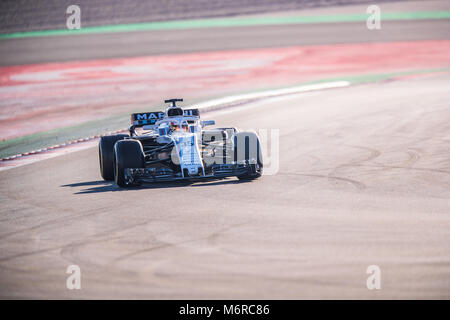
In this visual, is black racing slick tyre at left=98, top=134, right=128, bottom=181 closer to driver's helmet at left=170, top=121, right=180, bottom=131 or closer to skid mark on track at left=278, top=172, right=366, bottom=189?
driver's helmet at left=170, top=121, right=180, bottom=131

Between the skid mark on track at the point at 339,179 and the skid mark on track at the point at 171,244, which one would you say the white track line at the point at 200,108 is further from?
the skid mark on track at the point at 171,244

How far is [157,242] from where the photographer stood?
7793 millimetres

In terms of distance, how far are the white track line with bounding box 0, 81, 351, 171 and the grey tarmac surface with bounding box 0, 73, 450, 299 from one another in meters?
0.89

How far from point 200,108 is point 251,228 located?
563 inches

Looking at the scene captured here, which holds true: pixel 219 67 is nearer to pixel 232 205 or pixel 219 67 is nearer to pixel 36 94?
pixel 36 94

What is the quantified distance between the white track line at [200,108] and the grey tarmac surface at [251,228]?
2.92 ft

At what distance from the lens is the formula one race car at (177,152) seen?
11227mm

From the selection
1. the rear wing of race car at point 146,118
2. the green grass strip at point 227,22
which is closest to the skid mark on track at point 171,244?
the rear wing of race car at point 146,118

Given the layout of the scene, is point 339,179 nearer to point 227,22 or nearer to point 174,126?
point 174,126

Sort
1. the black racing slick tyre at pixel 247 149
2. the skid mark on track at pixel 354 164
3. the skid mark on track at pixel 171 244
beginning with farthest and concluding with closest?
the black racing slick tyre at pixel 247 149 → the skid mark on track at pixel 354 164 → the skid mark on track at pixel 171 244

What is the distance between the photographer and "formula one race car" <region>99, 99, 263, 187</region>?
1123cm
